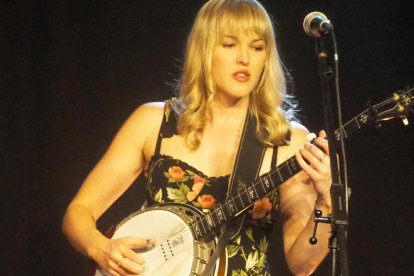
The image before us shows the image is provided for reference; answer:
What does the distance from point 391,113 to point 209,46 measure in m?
0.87

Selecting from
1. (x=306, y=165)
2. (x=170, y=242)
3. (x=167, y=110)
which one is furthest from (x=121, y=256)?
(x=306, y=165)

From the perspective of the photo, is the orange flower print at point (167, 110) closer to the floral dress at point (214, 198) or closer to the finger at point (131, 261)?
the floral dress at point (214, 198)

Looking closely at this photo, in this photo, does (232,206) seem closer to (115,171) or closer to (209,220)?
(209,220)

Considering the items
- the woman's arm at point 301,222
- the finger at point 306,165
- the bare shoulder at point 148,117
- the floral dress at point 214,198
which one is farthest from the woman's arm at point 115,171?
the finger at point 306,165

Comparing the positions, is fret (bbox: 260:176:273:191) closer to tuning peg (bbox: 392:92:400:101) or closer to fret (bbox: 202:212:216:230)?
fret (bbox: 202:212:216:230)

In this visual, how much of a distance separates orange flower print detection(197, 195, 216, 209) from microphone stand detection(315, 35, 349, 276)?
80 centimetres

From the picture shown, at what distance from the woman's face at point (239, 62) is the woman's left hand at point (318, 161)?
510 millimetres

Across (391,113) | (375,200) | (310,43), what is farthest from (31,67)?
(391,113)

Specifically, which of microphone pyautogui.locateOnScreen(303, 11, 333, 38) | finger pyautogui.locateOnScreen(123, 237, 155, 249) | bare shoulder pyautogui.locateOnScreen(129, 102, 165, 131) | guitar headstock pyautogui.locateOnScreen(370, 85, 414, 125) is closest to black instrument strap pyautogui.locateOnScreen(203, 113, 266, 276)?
finger pyautogui.locateOnScreen(123, 237, 155, 249)

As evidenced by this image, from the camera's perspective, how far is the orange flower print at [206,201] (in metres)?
2.80

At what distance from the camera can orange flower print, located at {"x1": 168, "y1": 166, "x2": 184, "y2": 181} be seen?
283 centimetres

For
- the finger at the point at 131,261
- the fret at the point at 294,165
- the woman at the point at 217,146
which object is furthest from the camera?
the woman at the point at 217,146

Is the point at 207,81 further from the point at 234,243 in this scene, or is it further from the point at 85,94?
the point at 85,94

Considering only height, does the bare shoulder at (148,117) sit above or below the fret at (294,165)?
above
